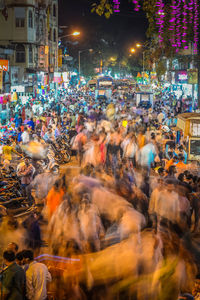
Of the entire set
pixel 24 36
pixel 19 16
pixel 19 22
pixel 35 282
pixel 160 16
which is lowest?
pixel 35 282

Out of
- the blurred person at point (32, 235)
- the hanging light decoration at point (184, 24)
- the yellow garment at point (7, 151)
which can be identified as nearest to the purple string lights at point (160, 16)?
the hanging light decoration at point (184, 24)

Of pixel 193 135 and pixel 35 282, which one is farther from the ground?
pixel 193 135

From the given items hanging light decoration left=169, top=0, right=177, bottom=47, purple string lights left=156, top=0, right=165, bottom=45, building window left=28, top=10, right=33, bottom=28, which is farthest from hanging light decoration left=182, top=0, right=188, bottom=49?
Answer: building window left=28, top=10, right=33, bottom=28

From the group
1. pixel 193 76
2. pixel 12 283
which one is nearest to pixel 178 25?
pixel 193 76

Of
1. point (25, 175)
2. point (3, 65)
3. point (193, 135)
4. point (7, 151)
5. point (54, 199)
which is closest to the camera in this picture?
point (54, 199)

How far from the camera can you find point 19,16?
40906 millimetres

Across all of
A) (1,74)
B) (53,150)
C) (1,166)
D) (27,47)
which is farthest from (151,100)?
(1,166)

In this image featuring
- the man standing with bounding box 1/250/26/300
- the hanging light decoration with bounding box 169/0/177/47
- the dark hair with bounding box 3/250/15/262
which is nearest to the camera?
the man standing with bounding box 1/250/26/300

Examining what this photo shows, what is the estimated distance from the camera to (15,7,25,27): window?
134ft

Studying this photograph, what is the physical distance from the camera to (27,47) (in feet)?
138

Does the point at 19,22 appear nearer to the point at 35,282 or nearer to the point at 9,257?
the point at 9,257

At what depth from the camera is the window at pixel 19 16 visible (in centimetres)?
4088

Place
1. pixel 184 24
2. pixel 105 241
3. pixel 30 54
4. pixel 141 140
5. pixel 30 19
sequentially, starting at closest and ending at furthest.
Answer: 1. pixel 105 241
2. pixel 141 140
3. pixel 184 24
4. pixel 30 19
5. pixel 30 54

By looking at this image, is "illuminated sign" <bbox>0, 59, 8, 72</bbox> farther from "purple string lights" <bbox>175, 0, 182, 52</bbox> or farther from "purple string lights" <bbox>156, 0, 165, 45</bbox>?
"purple string lights" <bbox>175, 0, 182, 52</bbox>
